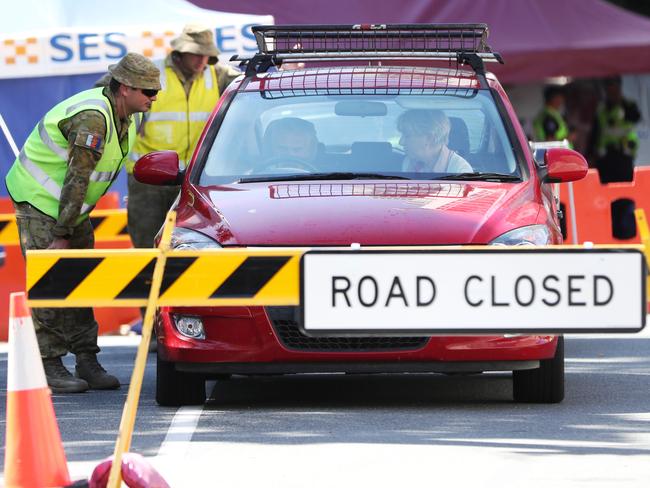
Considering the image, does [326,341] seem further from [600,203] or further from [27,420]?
[600,203]

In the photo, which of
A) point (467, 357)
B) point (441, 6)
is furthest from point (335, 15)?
point (467, 357)

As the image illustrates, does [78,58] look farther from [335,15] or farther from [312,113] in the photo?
[312,113]

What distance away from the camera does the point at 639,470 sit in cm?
628

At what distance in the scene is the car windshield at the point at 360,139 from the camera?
8469 mm

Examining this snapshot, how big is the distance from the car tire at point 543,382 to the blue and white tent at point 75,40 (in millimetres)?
7199

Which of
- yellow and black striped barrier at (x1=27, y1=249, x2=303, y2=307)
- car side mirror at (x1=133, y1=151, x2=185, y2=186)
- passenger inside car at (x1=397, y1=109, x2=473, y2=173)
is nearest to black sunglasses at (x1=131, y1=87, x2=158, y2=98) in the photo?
car side mirror at (x1=133, y1=151, x2=185, y2=186)

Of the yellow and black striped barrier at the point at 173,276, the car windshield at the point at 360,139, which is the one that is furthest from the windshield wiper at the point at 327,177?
the yellow and black striped barrier at the point at 173,276

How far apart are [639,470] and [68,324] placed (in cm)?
389

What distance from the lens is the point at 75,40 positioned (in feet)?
49.3

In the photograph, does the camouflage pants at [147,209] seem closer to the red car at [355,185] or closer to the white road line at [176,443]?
the red car at [355,185]

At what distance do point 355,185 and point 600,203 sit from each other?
19.7ft

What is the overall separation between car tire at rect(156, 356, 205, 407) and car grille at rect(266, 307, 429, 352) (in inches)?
25.5

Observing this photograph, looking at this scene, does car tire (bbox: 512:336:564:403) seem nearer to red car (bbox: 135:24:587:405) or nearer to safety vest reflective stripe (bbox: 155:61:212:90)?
red car (bbox: 135:24:587:405)

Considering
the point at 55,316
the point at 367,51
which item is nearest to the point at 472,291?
the point at 55,316
